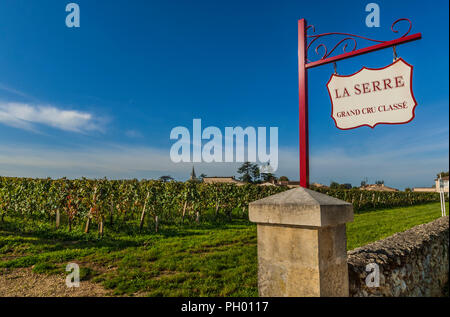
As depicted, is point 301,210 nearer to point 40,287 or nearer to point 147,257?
point 40,287

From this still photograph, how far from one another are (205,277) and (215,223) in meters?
8.55

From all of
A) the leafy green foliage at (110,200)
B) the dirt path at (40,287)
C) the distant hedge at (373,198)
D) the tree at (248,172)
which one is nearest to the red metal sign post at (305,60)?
the dirt path at (40,287)

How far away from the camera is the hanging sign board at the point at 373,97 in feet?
7.53

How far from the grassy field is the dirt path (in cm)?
22

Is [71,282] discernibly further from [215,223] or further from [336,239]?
[215,223]

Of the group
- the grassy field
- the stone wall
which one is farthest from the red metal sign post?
the grassy field

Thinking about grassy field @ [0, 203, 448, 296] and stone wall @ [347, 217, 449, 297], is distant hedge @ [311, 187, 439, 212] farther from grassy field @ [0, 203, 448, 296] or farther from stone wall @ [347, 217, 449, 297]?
stone wall @ [347, 217, 449, 297]

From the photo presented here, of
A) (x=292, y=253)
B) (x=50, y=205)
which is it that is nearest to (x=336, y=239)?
(x=292, y=253)

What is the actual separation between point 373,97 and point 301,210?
1.44 meters

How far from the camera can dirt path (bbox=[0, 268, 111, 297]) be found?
507cm

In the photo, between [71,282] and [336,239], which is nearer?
[336,239]

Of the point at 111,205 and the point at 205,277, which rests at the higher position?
the point at 111,205

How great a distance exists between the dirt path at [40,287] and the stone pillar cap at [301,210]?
14.8 feet
